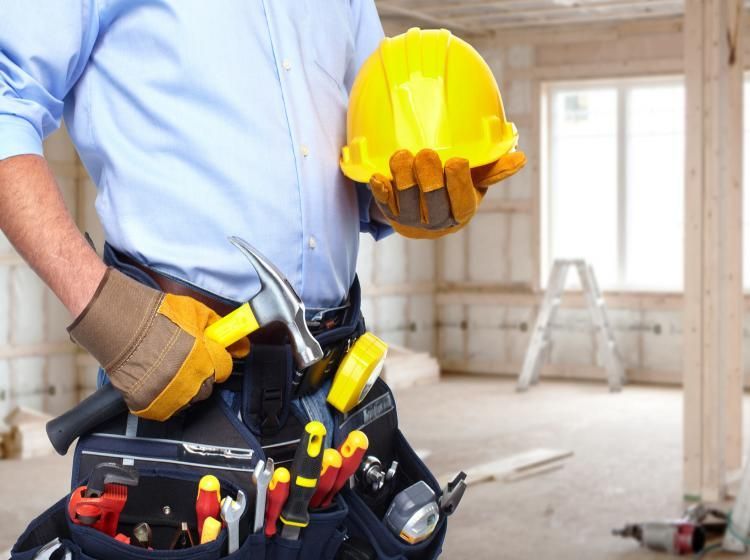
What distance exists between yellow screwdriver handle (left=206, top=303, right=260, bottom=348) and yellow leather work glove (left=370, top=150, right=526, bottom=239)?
0.26 m

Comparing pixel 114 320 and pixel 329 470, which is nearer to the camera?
pixel 114 320

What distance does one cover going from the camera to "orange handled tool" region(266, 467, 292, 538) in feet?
4.18

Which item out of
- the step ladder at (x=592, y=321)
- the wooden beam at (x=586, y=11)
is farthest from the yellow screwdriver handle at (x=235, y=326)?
the step ladder at (x=592, y=321)

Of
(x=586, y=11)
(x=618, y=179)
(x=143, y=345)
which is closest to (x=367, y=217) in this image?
(x=143, y=345)

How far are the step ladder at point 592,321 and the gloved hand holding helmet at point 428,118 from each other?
7783mm

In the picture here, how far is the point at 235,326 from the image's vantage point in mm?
1267

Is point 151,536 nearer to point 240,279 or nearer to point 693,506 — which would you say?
point 240,279

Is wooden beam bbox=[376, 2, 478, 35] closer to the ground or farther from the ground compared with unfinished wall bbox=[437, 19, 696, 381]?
farther from the ground

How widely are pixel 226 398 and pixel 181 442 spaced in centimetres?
8

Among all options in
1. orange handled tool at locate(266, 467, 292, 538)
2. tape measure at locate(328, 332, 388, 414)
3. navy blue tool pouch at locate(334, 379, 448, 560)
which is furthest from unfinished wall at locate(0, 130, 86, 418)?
orange handled tool at locate(266, 467, 292, 538)

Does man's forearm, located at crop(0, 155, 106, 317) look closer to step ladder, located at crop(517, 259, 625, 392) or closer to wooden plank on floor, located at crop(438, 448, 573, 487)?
wooden plank on floor, located at crop(438, 448, 573, 487)

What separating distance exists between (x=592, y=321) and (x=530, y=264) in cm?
91

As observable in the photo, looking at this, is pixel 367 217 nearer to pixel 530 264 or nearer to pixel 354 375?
pixel 354 375

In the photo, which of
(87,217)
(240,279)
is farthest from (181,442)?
(87,217)
